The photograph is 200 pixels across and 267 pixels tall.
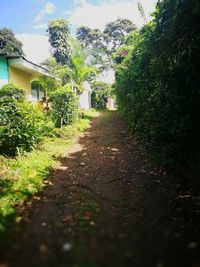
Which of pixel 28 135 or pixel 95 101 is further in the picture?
pixel 95 101

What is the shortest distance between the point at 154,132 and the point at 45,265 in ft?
19.4

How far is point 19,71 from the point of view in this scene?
17.0 metres

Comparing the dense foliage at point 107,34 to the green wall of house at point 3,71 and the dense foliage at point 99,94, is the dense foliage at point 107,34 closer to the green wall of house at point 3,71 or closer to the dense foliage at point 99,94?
the dense foliage at point 99,94

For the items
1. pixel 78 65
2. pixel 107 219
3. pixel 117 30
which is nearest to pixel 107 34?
pixel 117 30

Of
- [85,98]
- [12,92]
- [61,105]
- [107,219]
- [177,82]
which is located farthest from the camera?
[85,98]

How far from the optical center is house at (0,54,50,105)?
14508 millimetres

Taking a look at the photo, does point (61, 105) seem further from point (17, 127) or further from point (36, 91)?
point (36, 91)

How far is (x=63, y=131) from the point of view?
551 inches

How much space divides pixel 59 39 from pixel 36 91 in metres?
17.0

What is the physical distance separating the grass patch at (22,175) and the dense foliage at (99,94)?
2543cm

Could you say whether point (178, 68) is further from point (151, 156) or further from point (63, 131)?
point (63, 131)

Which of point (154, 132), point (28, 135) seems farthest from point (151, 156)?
point (28, 135)

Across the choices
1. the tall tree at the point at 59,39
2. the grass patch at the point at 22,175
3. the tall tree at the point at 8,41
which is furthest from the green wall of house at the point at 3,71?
the tall tree at the point at 59,39

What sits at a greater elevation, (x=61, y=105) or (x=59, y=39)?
(x=59, y=39)
